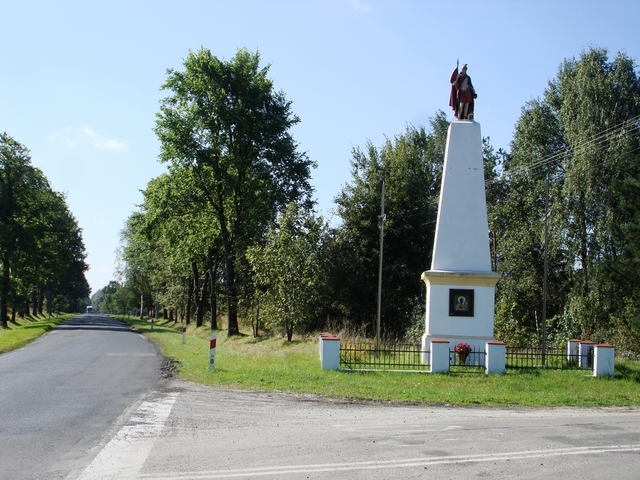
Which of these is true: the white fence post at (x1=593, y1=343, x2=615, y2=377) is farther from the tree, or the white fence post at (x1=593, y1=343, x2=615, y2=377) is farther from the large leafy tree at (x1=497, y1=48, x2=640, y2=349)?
the tree

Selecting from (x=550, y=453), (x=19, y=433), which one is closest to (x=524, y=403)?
(x=550, y=453)

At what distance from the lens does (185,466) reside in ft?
22.4

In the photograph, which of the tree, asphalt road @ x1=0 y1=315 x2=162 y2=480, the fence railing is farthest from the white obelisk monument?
the tree

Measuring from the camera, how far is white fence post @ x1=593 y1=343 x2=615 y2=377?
57.4ft

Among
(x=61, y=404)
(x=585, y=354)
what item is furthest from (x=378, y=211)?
(x=61, y=404)

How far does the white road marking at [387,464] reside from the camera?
21.3ft

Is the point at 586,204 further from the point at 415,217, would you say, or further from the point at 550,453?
the point at 550,453

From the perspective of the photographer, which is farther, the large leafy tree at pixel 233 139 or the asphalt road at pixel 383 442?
the large leafy tree at pixel 233 139

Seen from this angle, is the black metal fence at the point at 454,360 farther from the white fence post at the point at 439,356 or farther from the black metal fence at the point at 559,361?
the white fence post at the point at 439,356

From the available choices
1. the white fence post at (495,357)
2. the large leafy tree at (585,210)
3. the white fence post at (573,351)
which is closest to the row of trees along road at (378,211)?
the large leafy tree at (585,210)

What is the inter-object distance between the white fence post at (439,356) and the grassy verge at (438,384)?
415 millimetres

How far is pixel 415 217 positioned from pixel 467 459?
3104cm

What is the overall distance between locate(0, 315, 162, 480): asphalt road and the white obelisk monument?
8.57m

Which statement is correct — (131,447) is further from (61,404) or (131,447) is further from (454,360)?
(454,360)
